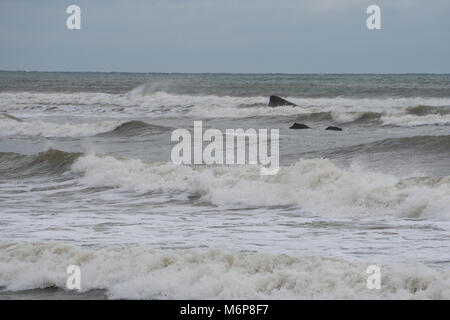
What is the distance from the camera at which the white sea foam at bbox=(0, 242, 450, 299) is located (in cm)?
711

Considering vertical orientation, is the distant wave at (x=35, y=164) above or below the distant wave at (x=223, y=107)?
below

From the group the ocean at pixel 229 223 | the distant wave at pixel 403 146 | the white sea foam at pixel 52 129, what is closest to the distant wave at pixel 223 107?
the white sea foam at pixel 52 129

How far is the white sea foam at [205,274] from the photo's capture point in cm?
711

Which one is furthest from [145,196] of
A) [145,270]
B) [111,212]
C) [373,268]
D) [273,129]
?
[273,129]

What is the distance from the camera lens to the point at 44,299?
24.3 ft

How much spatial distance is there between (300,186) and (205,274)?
231 inches

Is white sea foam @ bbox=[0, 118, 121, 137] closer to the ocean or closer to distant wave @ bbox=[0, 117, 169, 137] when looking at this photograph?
distant wave @ bbox=[0, 117, 169, 137]

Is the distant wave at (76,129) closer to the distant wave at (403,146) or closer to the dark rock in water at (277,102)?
the distant wave at (403,146)

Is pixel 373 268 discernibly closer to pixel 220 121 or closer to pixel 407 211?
pixel 407 211

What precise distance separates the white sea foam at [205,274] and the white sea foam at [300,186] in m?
3.58

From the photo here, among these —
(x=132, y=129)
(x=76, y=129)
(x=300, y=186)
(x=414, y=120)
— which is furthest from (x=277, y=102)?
(x=300, y=186)

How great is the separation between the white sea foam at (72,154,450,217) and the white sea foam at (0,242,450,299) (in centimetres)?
358
